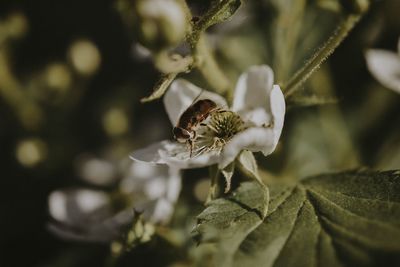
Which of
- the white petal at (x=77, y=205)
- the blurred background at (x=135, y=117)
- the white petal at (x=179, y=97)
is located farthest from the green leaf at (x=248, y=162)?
the white petal at (x=77, y=205)

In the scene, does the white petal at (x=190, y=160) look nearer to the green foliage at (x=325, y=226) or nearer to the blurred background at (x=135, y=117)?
the green foliage at (x=325, y=226)

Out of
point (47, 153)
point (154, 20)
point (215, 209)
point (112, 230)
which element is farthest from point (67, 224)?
point (154, 20)

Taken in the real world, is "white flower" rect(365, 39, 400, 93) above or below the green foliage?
above

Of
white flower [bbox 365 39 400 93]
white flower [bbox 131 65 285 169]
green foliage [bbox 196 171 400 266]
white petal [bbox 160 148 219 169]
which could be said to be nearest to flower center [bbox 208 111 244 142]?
white flower [bbox 131 65 285 169]

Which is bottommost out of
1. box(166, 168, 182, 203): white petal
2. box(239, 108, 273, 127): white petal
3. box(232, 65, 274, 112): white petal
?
box(166, 168, 182, 203): white petal

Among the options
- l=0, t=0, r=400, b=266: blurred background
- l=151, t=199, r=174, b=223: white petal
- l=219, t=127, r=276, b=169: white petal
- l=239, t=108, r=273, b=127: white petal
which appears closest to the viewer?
l=219, t=127, r=276, b=169: white petal

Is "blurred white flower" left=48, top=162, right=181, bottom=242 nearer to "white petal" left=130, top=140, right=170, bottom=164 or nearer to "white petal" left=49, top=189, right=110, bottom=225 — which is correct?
"white petal" left=49, top=189, right=110, bottom=225

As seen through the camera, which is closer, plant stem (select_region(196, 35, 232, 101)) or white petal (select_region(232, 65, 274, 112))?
plant stem (select_region(196, 35, 232, 101))
